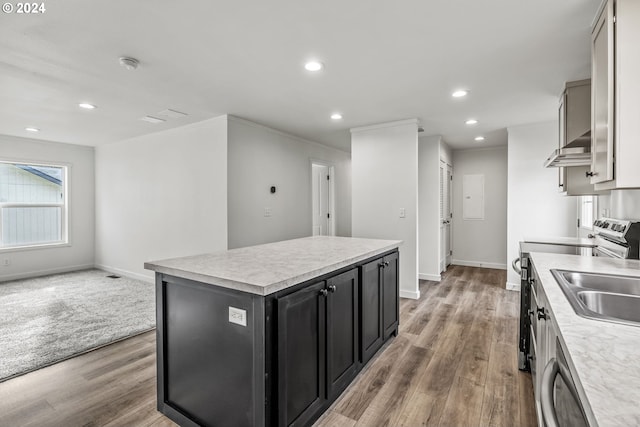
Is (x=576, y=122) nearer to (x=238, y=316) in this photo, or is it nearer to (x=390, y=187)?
(x=390, y=187)

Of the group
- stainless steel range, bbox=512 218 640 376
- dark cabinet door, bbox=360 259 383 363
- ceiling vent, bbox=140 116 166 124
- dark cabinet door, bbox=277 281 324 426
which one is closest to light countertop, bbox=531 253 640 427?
stainless steel range, bbox=512 218 640 376

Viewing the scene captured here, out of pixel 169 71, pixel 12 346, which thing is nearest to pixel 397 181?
pixel 169 71

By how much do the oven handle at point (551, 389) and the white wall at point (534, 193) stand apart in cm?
418

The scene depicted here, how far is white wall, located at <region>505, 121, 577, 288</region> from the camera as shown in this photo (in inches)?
168

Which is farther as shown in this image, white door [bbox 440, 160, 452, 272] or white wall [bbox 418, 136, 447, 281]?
white door [bbox 440, 160, 452, 272]

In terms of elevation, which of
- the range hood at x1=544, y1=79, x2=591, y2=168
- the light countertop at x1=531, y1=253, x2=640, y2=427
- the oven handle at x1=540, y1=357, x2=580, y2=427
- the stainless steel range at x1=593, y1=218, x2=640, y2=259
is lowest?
the oven handle at x1=540, y1=357, x2=580, y2=427

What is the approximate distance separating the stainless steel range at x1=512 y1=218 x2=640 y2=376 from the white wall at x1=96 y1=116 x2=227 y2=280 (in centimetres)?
315

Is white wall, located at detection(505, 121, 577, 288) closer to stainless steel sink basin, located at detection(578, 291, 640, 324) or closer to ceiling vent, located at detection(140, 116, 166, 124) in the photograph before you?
stainless steel sink basin, located at detection(578, 291, 640, 324)

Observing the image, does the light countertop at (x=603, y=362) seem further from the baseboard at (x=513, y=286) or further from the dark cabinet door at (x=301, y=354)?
the baseboard at (x=513, y=286)

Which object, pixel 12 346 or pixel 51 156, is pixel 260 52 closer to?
pixel 12 346

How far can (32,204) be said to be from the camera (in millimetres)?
5426

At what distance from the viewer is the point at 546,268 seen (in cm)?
174

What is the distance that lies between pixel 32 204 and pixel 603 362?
7.36m

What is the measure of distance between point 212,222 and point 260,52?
238cm
